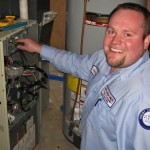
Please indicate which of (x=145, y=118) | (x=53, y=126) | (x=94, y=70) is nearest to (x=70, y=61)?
(x=94, y=70)

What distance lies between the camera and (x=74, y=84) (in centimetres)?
190

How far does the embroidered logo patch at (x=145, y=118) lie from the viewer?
3.09 ft

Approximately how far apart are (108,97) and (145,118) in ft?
0.67

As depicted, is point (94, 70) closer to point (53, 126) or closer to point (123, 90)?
point (123, 90)

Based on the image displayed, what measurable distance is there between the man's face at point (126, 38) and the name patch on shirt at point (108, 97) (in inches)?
4.6

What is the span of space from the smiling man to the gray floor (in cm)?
89

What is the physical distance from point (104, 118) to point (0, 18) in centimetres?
91

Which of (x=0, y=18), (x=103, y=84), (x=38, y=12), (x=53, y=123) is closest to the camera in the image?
(x=103, y=84)

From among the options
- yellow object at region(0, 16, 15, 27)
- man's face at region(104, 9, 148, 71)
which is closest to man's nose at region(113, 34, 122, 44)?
man's face at region(104, 9, 148, 71)

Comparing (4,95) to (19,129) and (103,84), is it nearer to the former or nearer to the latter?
(19,129)

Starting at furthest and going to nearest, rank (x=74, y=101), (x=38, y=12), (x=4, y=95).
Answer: (x=74, y=101)
(x=38, y=12)
(x=4, y=95)

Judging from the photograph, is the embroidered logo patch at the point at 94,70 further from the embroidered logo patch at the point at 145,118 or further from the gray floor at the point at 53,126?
the gray floor at the point at 53,126

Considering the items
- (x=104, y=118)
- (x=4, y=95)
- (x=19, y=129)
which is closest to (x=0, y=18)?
(x=4, y=95)

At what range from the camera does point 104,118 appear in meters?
1.13
